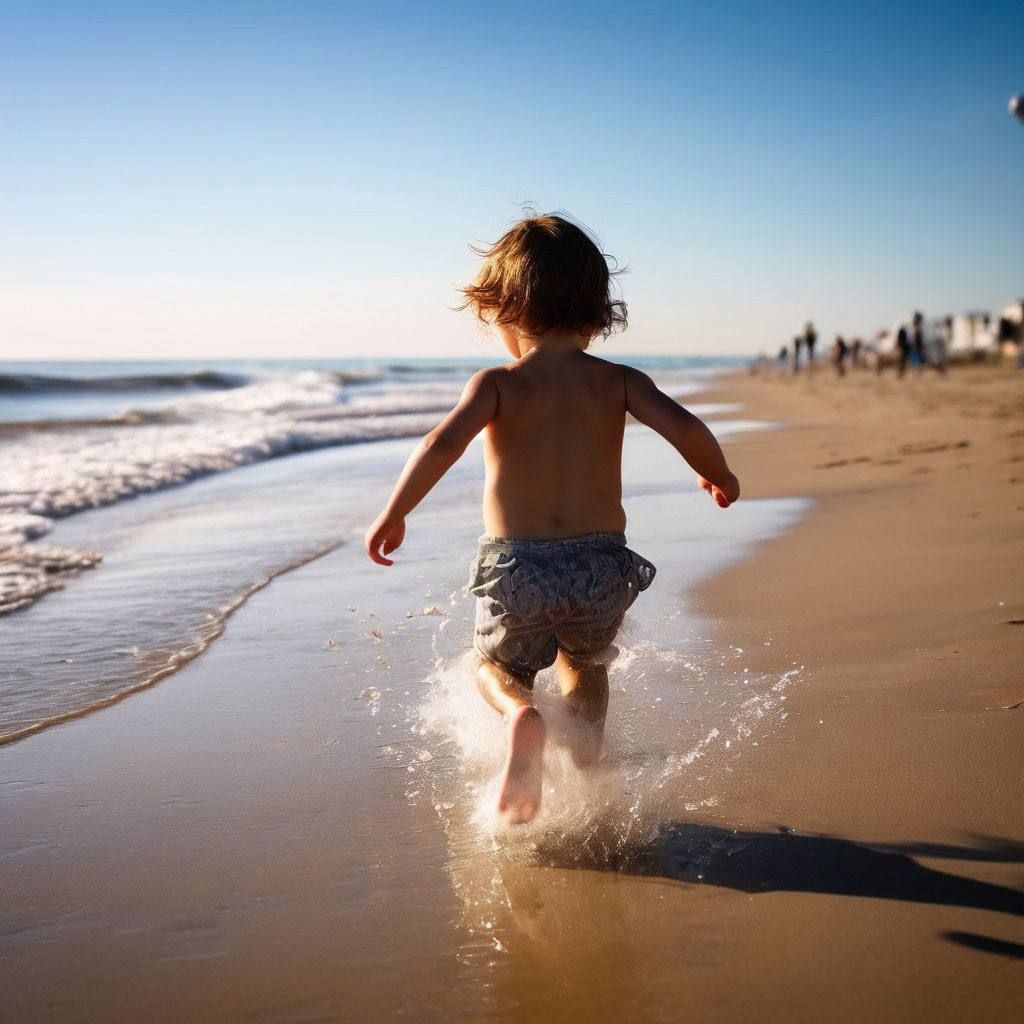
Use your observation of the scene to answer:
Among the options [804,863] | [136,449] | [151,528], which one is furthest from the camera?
[136,449]

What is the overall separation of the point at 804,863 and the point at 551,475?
107cm

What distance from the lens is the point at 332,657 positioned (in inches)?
154

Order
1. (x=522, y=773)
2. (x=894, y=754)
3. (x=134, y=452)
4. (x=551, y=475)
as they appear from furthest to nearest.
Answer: (x=134, y=452) < (x=894, y=754) < (x=551, y=475) < (x=522, y=773)

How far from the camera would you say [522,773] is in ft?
7.87

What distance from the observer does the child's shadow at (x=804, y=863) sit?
2094mm

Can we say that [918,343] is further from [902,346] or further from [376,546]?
[376,546]

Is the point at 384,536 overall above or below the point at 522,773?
above

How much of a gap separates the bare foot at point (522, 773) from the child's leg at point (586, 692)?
1.02 ft

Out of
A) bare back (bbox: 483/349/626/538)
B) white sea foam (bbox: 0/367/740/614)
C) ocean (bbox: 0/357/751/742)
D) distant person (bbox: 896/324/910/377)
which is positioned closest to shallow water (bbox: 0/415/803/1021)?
ocean (bbox: 0/357/751/742)

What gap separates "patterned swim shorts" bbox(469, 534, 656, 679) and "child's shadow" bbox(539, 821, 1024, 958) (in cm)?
51

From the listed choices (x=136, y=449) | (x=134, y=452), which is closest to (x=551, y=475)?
(x=134, y=452)

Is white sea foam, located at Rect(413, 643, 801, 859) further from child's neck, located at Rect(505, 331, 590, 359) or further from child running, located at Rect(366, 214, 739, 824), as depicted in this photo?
child's neck, located at Rect(505, 331, 590, 359)

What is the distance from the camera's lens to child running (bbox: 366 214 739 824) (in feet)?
8.53

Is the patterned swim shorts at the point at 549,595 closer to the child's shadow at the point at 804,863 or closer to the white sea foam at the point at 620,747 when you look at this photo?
the white sea foam at the point at 620,747
